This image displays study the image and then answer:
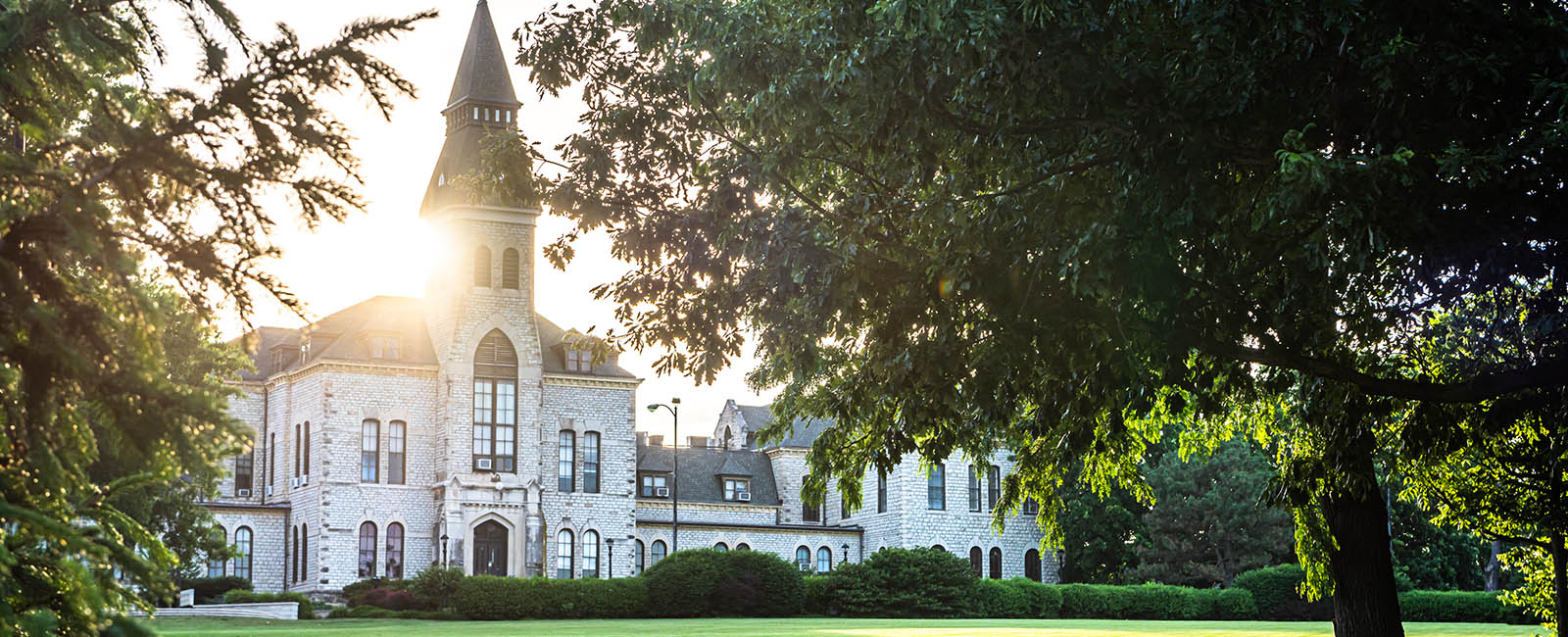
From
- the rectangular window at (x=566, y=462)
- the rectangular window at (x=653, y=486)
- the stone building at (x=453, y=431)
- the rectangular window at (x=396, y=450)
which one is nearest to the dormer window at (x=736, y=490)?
the rectangular window at (x=653, y=486)

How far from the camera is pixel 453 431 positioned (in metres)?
58.6

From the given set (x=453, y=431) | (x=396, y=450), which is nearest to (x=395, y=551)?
(x=396, y=450)

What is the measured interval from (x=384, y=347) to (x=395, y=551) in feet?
25.6

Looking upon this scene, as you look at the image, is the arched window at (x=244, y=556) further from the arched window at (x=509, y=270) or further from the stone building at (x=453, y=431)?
the arched window at (x=509, y=270)

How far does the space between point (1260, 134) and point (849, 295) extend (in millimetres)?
4082

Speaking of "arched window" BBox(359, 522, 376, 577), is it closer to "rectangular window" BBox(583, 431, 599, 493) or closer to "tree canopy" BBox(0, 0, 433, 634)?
"rectangular window" BBox(583, 431, 599, 493)

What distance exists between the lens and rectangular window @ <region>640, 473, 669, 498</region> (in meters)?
70.4

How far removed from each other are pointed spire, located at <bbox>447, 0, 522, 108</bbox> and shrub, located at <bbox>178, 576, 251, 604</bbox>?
762 inches

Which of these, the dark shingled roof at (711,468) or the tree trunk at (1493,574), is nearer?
the tree trunk at (1493,574)

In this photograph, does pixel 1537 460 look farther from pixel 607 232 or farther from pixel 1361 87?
pixel 607 232

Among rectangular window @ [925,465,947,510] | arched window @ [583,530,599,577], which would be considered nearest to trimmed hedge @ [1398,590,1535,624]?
rectangular window @ [925,465,947,510]

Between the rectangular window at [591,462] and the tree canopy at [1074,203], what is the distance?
44.0 metres

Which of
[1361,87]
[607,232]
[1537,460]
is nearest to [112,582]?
[1361,87]

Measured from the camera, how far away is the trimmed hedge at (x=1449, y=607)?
55531 millimetres
